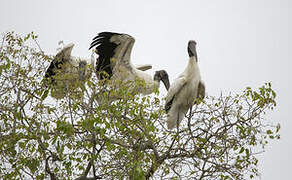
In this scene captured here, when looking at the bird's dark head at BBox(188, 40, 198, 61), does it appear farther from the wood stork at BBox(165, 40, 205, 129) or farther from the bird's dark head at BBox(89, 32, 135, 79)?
the bird's dark head at BBox(89, 32, 135, 79)

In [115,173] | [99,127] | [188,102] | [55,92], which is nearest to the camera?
[99,127]

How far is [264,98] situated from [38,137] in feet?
7.41

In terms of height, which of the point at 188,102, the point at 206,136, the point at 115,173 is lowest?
the point at 115,173

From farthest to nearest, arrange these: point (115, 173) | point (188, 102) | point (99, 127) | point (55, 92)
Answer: point (188, 102)
point (55, 92)
point (115, 173)
point (99, 127)

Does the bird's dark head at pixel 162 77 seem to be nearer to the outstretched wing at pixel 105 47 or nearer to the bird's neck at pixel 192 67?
the outstretched wing at pixel 105 47

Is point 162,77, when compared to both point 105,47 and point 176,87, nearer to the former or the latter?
point 105,47

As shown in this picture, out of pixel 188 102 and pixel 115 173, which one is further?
pixel 188 102

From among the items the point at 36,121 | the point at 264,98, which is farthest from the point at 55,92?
the point at 264,98

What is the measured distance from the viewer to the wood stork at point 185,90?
293 inches

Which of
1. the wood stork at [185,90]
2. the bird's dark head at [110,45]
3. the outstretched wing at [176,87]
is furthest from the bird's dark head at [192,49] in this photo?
the bird's dark head at [110,45]

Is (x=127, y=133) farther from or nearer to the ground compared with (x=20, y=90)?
nearer to the ground

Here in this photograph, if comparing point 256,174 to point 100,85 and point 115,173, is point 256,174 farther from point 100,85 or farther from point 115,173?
point 100,85

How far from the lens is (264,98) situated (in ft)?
17.8

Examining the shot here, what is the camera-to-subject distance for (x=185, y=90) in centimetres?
746
